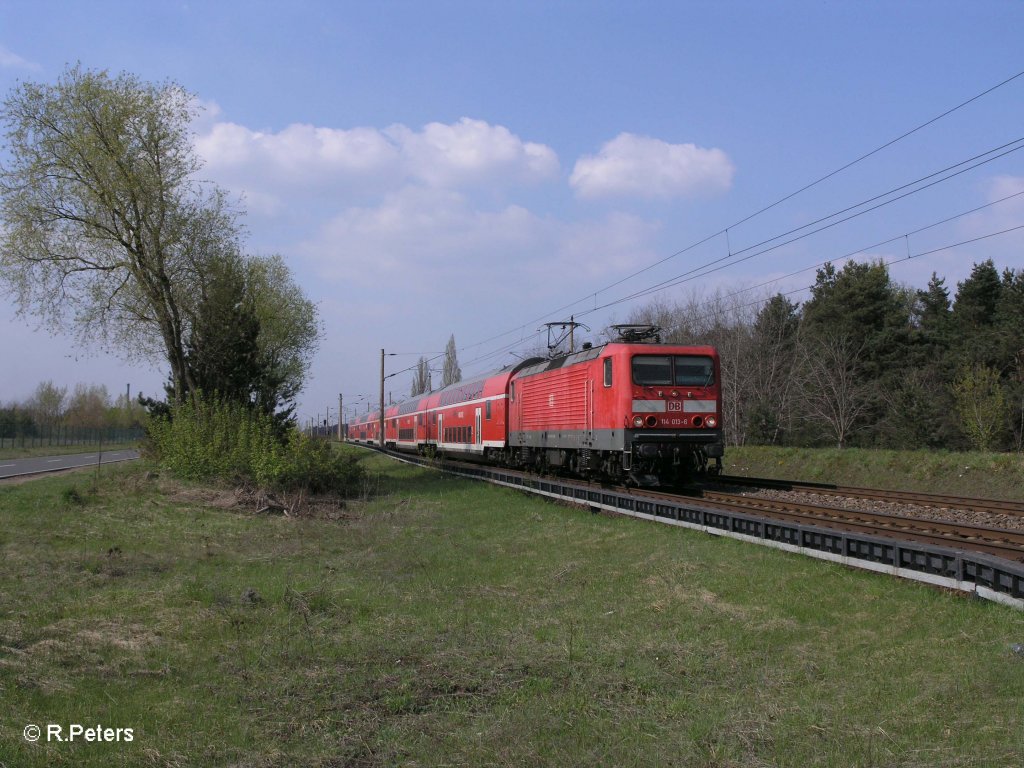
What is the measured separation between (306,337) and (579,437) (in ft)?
124

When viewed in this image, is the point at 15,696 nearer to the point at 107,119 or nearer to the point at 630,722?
the point at 630,722

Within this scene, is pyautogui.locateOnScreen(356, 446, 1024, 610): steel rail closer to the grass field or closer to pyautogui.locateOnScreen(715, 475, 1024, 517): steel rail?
the grass field

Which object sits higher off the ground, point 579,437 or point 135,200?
point 135,200

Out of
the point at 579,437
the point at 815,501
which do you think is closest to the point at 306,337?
the point at 579,437

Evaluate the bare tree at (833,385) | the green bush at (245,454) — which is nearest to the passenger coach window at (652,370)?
the green bush at (245,454)

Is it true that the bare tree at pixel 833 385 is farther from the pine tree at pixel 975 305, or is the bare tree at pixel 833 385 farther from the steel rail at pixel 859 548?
the steel rail at pixel 859 548

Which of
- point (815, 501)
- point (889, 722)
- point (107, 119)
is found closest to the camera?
point (889, 722)

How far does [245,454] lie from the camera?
21.8 m

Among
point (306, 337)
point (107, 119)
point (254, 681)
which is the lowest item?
point (254, 681)

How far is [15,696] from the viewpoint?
19.5ft

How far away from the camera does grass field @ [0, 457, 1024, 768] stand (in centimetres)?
511

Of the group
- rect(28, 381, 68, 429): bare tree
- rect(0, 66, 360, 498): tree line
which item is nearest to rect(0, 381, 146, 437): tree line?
rect(28, 381, 68, 429): bare tree

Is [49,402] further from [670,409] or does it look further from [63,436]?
[670,409]

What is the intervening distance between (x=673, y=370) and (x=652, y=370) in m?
0.52
